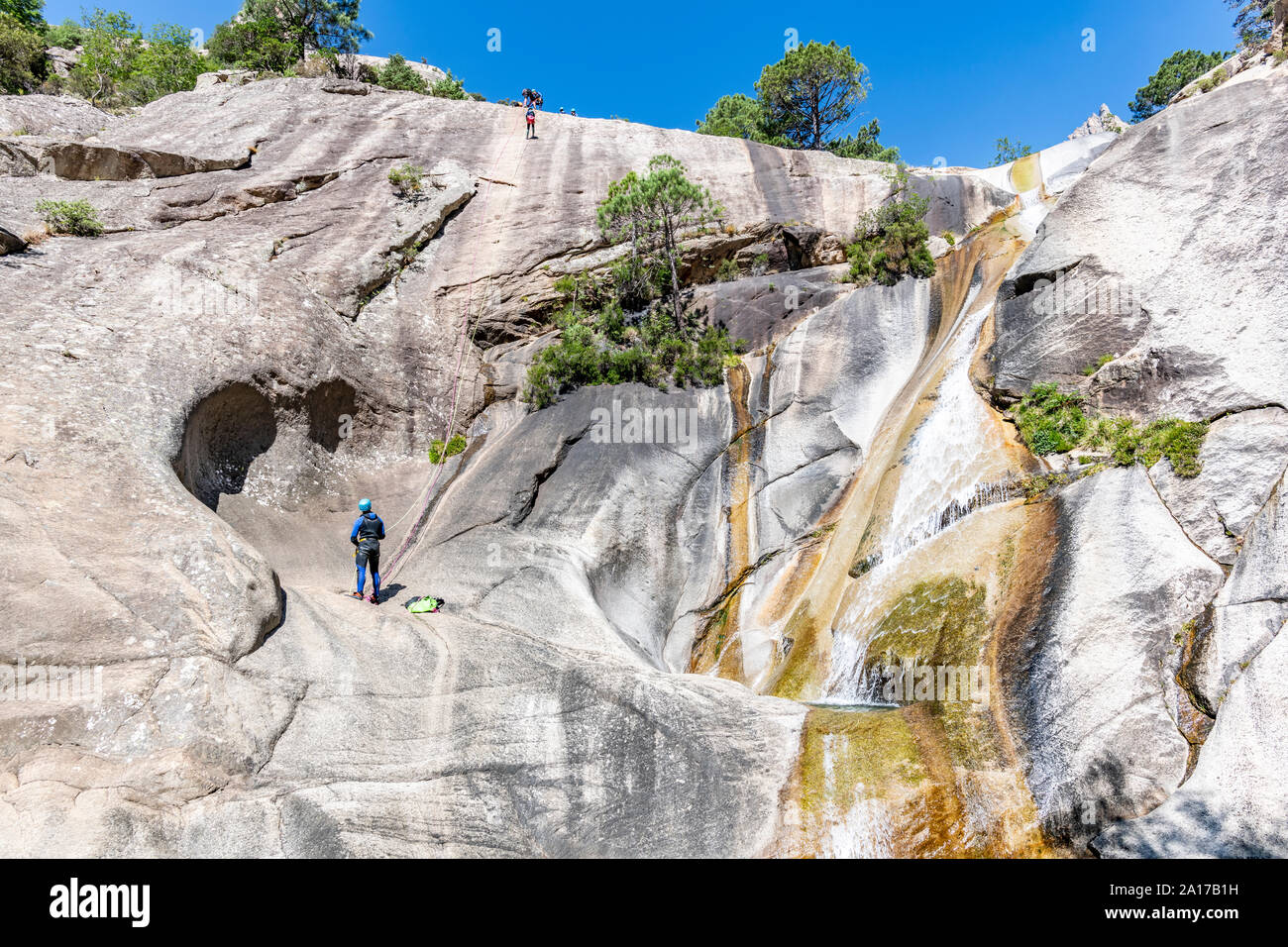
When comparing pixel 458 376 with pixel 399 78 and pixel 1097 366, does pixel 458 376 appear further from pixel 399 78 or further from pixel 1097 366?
pixel 399 78

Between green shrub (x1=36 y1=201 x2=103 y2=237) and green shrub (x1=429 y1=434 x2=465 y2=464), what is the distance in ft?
31.9

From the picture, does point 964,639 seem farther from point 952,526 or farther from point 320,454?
point 320,454

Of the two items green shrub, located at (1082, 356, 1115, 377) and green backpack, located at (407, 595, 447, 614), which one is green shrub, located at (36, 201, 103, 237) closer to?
green backpack, located at (407, 595, 447, 614)

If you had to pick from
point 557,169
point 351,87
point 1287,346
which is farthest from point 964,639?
point 351,87

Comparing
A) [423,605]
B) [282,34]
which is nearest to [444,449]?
[423,605]

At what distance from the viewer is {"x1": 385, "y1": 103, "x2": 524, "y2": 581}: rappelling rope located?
13.4 m

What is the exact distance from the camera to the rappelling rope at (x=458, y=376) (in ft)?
44.0

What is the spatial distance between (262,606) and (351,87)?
24435mm

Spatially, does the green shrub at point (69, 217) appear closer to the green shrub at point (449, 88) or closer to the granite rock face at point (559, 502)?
the granite rock face at point (559, 502)

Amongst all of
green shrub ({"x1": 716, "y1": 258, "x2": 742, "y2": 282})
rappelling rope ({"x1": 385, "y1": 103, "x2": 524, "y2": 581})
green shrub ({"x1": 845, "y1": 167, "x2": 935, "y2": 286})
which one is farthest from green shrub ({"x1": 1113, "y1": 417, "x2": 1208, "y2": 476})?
green shrub ({"x1": 716, "y1": 258, "x2": 742, "y2": 282})

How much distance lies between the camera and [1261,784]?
5926 millimetres

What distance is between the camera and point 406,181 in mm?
20969

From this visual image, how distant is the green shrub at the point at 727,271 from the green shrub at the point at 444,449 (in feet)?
33.4

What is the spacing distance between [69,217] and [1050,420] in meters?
22.1
